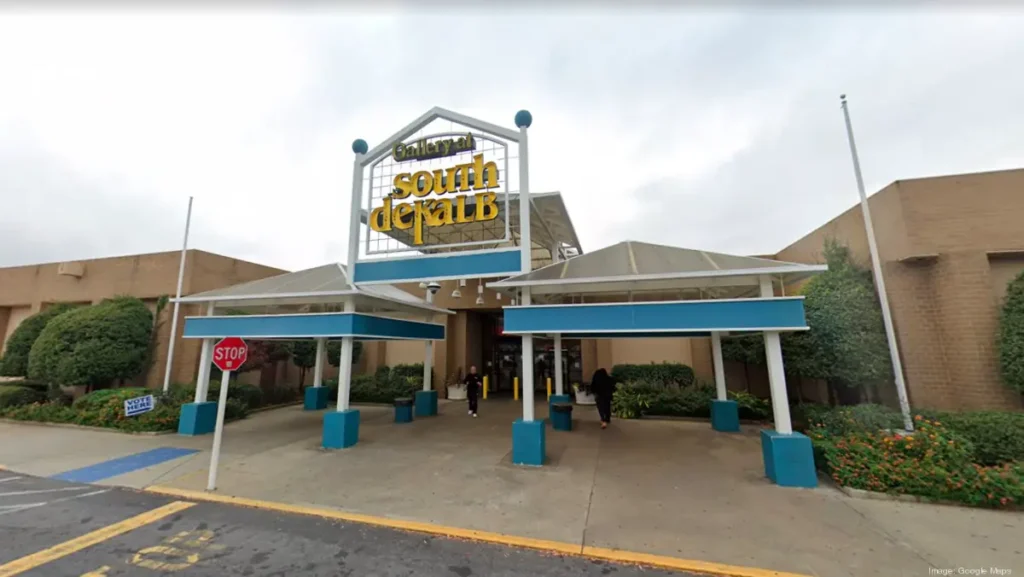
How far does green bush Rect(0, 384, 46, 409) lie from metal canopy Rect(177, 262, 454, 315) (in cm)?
906

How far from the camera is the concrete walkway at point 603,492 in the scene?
4500 millimetres

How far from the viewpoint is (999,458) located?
6.50 metres

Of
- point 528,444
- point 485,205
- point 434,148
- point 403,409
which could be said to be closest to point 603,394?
point 528,444

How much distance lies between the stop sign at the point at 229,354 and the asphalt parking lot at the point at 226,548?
2099mm

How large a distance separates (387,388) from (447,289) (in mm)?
5159

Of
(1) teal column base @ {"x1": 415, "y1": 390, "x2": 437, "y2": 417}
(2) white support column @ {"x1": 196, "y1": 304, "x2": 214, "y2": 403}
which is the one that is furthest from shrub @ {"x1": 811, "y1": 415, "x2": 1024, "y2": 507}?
(2) white support column @ {"x1": 196, "y1": 304, "x2": 214, "y2": 403}

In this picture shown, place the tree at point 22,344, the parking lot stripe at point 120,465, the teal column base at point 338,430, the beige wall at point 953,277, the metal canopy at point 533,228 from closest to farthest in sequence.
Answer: the parking lot stripe at point 120,465 → the beige wall at point 953,277 → the teal column base at point 338,430 → the metal canopy at point 533,228 → the tree at point 22,344

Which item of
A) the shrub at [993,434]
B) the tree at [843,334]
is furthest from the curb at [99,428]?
the shrub at [993,434]

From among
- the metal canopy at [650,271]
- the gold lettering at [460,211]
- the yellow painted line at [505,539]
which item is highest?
the gold lettering at [460,211]

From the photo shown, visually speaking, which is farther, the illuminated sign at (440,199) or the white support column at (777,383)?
→ the illuminated sign at (440,199)

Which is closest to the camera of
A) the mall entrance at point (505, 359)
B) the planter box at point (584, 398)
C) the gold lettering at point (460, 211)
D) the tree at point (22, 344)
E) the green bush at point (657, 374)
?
the gold lettering at point (460, 211)

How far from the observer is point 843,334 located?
9125mm

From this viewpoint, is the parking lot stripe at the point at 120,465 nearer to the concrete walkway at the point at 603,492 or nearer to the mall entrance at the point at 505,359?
the concrete walkway at the point at 603,492

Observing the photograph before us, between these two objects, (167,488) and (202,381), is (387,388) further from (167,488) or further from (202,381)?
(167,488)
